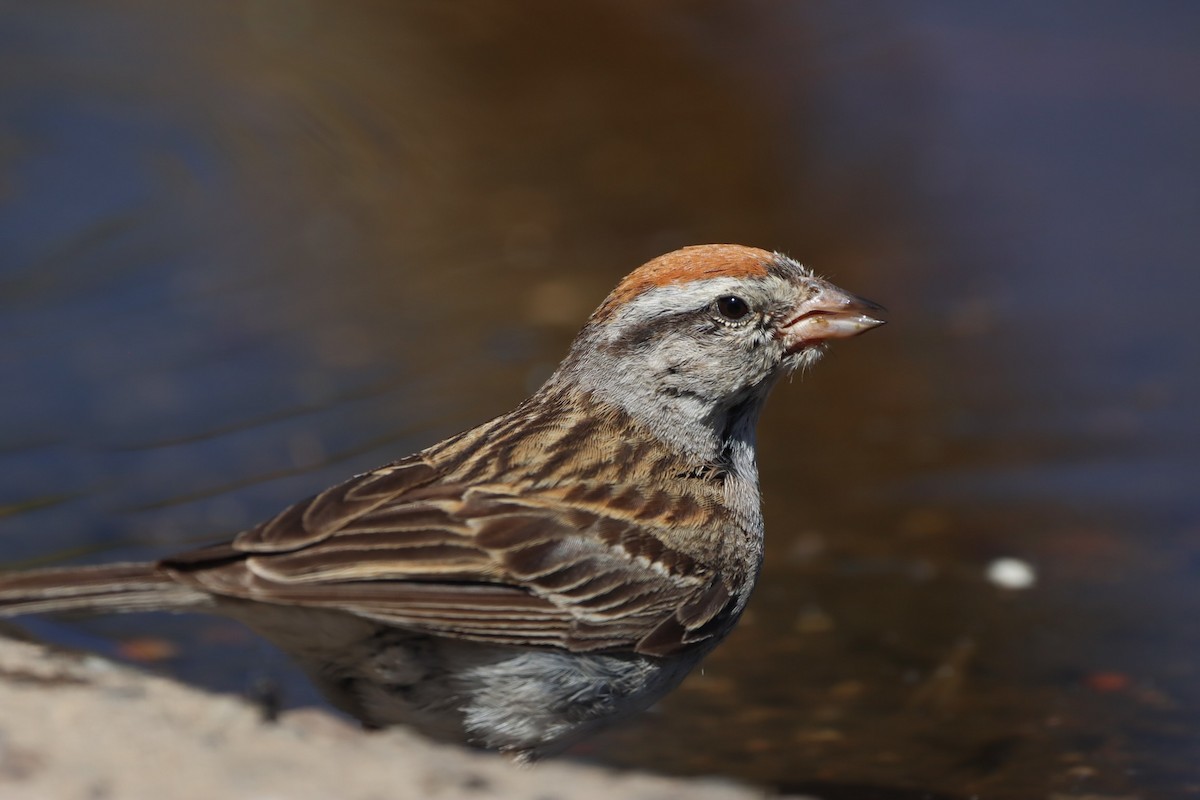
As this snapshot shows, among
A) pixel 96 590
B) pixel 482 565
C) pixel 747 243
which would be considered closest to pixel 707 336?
pixel 482 565

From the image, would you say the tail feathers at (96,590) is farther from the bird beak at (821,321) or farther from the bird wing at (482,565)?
the bird beak at (821,321)

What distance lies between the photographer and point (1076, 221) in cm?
1134

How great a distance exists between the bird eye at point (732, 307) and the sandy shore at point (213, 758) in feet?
5.93

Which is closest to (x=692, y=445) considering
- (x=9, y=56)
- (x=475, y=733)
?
(x=475, y=733)

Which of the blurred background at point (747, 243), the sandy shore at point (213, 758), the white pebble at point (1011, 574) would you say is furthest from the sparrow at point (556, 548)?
the white pebble at point (1011, 574)

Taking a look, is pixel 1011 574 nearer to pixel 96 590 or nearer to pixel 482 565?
pixel 482 565

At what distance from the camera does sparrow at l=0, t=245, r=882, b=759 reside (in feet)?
15.9

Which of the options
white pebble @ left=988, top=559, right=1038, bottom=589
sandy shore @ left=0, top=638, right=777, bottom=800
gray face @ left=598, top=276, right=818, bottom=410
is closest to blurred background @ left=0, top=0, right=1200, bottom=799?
white pebble @ left=988, top=559, right=1038, bottom=589

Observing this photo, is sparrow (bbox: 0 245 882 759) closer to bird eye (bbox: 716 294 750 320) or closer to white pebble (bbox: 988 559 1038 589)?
bird eye (bbox: 716 294 750 320)

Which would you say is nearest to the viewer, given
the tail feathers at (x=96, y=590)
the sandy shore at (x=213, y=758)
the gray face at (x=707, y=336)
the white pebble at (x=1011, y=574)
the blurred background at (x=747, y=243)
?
the sandy shore at (x=213, y=758)

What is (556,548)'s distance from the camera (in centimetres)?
532

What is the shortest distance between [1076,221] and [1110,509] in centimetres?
370

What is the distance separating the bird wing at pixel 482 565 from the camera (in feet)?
15.8

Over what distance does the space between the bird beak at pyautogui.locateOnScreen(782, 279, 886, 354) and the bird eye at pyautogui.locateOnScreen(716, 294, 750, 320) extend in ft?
0.57
